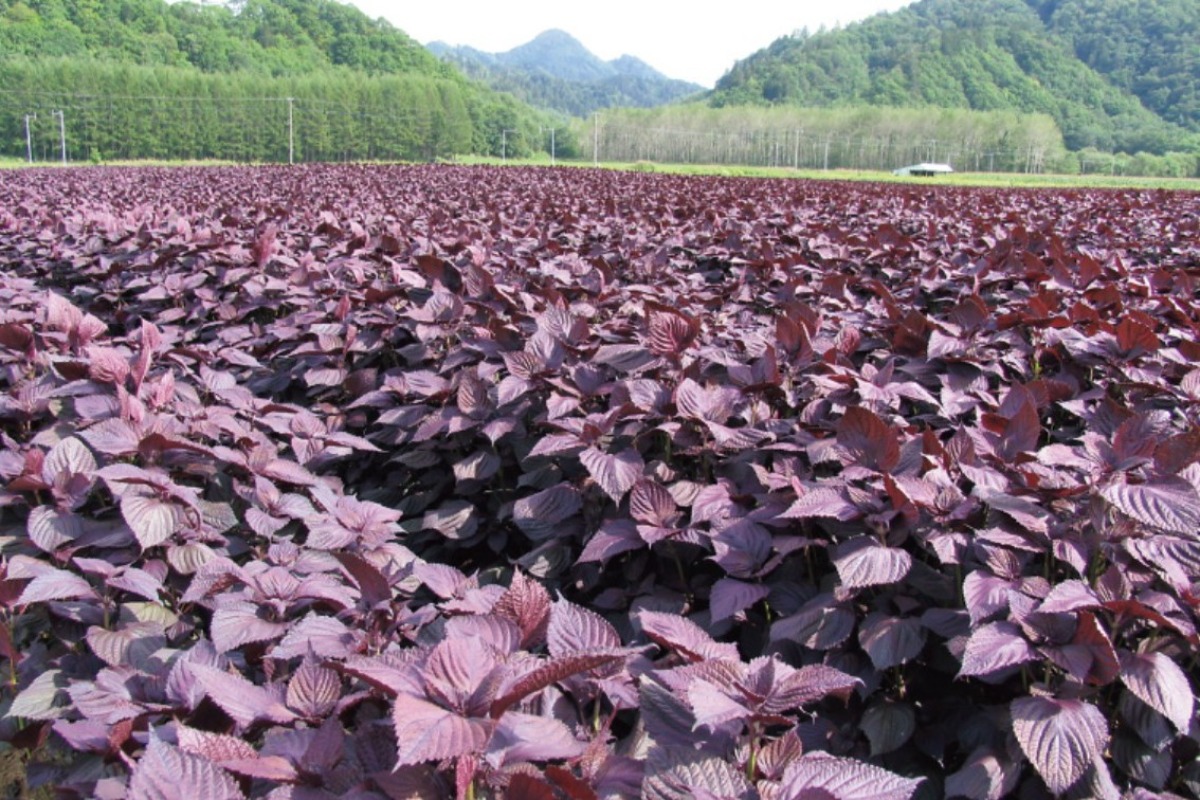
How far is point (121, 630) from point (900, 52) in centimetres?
13936

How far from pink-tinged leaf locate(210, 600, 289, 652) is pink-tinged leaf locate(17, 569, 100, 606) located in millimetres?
387

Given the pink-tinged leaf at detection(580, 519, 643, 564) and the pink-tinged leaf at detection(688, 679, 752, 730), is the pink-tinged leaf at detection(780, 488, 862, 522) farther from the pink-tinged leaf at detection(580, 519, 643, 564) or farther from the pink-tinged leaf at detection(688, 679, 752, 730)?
the pink-tinged leaf at detection(688, 679, 752, 730)

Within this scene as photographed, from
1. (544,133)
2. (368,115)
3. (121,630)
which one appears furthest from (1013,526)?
(544,133)

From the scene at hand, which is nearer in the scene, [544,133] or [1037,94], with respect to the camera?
[544,133]

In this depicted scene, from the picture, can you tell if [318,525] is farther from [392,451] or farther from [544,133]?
[544,133]

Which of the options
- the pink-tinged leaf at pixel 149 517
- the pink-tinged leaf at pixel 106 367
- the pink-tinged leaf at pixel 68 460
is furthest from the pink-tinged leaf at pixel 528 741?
the pink-tinged leaf at pixel 106 367

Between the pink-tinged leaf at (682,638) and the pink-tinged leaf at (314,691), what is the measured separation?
1.38 ft

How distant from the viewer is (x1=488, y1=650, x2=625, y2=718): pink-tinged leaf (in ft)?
3.10

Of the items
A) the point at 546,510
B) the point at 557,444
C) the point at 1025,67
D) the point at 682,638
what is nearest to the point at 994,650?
the point at 682,638

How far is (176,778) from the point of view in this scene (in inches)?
35.8

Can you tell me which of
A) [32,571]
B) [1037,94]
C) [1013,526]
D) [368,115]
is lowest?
[32,571]

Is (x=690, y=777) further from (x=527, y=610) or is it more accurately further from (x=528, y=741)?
(x=527, y=610)

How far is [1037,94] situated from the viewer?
4525 inches

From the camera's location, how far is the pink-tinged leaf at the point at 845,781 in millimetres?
956
